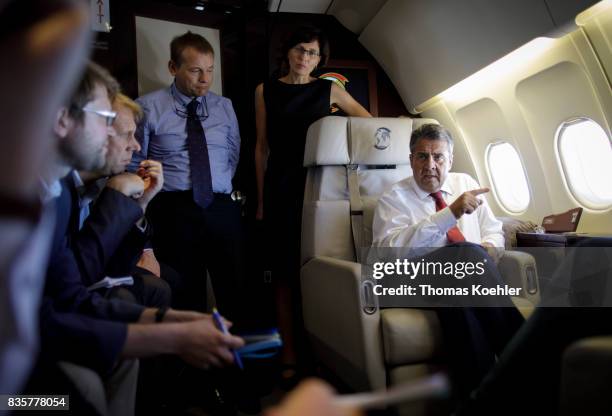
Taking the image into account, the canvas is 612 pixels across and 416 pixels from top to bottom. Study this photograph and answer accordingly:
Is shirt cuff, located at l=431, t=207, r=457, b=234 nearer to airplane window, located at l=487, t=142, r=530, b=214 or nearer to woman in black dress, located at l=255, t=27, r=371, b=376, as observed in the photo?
woman in black dress, located at l=255, t=27, r=371, b=376

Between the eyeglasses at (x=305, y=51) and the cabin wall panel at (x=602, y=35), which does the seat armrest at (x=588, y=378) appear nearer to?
the cabin wall panel at (x=602, y=35)

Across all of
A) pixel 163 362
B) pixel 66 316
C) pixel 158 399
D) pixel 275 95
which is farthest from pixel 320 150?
pixel 66 316

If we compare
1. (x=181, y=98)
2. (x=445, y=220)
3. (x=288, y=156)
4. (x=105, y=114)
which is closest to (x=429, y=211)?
(x=445, y=220)

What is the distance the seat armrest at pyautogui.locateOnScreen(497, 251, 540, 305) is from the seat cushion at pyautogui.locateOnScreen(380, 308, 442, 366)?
537 mm

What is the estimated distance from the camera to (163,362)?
2.14m

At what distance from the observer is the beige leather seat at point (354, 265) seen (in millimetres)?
1974

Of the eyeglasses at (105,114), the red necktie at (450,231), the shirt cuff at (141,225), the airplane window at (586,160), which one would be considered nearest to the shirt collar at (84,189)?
the shirt cuff at (141,225)

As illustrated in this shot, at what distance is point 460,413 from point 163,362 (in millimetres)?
1559

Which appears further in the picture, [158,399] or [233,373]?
[233,373]

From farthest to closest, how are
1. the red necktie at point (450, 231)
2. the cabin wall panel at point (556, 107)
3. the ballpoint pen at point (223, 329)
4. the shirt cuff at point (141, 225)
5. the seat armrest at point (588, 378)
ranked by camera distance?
the cabin wall panel at point (556, 107) < the red necktie at point (450, 231) < the shirt cuff at point (141, 225) < the ballpoint pen at point (223, 329) < the seat armrest at point (588, 378)

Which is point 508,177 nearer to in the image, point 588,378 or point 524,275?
point 524,275

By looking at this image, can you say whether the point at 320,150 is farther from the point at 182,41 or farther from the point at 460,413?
the point at 460,413

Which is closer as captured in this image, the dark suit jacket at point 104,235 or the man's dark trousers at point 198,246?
the dark suit jacket at point 104,235

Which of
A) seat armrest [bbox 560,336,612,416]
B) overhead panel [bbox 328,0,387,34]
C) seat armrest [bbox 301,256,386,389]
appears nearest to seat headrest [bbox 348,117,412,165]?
seat armrest [bbox 301,256,386,389]
